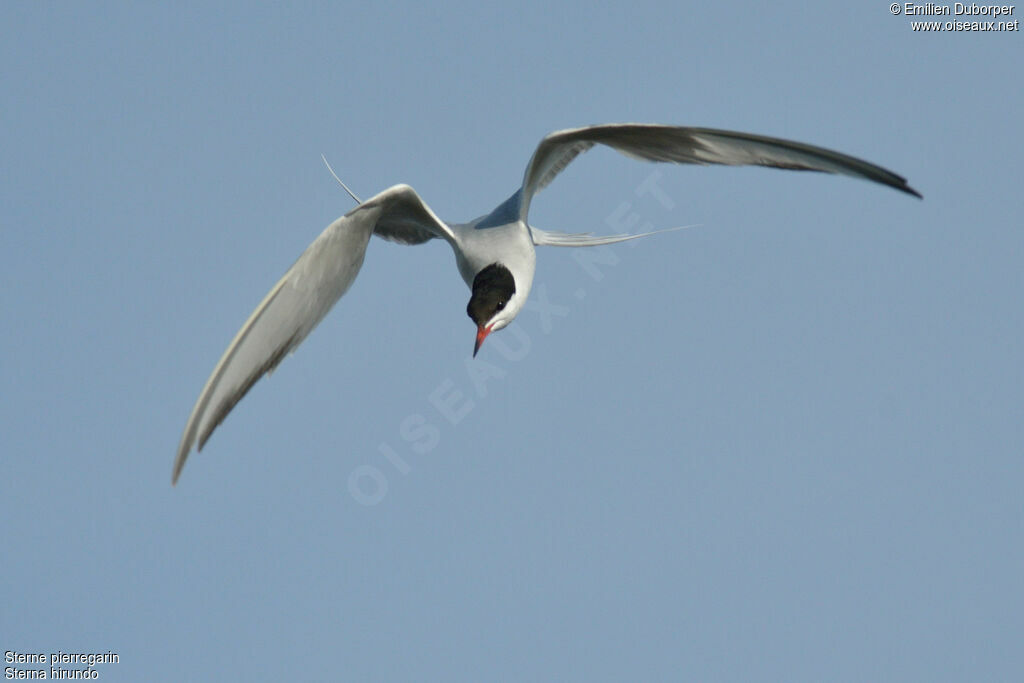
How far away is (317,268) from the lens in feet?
21.7

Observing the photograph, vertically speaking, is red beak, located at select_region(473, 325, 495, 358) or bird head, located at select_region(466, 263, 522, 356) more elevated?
bird head, located at select_region(466, 263, 522, 356)

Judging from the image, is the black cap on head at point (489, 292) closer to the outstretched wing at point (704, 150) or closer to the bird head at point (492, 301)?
the bird head at point (492, 301)

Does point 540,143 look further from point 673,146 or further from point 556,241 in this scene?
point 556,241

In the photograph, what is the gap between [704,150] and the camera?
6078mm

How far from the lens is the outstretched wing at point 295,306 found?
5945 mm

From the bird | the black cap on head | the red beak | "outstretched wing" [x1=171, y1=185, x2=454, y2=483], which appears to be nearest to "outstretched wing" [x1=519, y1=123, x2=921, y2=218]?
the bird

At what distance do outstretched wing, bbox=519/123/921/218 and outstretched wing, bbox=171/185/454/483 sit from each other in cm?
92

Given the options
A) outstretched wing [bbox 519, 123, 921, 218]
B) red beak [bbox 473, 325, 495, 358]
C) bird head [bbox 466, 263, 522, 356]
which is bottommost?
red beak [bbox 473, 325, 495, 358]

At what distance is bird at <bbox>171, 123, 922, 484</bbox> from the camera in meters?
5.77

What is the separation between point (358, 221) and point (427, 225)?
781 millimetres

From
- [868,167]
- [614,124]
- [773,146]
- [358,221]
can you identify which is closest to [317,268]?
[358,221]

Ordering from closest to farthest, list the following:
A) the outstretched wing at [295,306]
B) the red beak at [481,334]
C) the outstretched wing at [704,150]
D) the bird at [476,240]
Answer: the outstretched wing at [704,150], the bird at [476,240], the outstretched wing at [295,306], the red beak at [481,334]

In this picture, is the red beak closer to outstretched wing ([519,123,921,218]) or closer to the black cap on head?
the black cap on head

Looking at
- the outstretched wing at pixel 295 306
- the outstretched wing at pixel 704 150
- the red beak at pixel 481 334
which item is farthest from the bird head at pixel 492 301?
the outstretched wing at pixel 704 150
